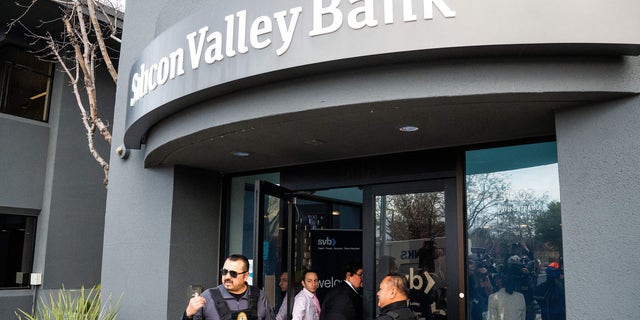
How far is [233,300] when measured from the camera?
15.0 feet

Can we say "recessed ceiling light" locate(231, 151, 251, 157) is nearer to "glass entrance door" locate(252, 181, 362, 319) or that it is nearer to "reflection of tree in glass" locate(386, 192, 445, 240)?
"glass entrance door" locate(252, 181, 362, 319)

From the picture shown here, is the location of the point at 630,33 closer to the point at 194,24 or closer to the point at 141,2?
the point at 194,24

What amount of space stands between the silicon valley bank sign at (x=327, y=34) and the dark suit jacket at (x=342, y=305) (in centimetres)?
263

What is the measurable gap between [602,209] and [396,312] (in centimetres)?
179

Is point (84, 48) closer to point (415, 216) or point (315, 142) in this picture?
point (315, 142)

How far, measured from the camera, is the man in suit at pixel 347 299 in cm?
652

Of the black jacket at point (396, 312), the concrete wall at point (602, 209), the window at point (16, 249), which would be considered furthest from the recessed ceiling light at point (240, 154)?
the window at point (16, 249)

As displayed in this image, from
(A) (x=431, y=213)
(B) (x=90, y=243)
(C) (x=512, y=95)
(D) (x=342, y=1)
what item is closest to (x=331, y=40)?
(D) (x=342, y=1)

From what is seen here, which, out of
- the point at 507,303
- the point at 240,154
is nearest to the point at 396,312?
the point at 507,303

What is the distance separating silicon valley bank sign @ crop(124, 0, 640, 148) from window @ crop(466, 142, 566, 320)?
209 centimetres

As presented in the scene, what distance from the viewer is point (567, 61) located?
4496 mm

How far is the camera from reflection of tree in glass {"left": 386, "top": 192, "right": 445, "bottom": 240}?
265 inches

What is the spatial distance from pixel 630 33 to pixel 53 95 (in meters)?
12.5

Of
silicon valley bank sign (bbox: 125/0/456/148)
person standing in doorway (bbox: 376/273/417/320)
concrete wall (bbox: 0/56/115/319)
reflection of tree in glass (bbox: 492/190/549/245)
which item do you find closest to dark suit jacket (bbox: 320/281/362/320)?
reflection of tree in glass (bbox: 492/190/549/245)
